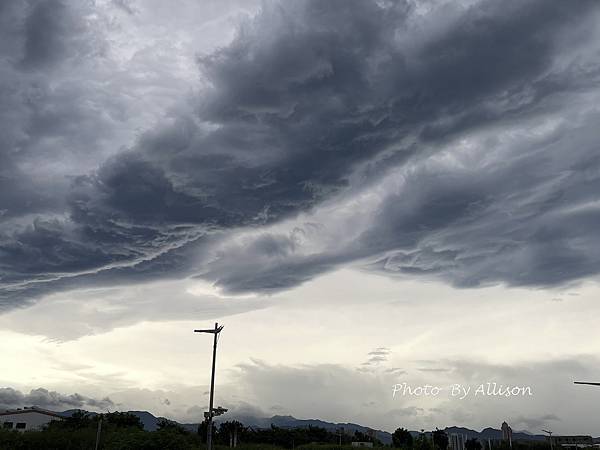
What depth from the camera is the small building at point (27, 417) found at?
13438 centimetres

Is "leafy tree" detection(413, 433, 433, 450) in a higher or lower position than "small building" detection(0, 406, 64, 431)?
lower

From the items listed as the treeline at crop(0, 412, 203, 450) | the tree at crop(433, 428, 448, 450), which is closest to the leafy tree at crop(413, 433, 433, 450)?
the treeline at crop(0, 412, 203, 450)

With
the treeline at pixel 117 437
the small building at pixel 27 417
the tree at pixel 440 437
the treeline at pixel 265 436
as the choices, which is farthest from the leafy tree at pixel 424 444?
the small building at pixel 27 417

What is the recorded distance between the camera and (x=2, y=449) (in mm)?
74500

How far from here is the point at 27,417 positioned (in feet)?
448

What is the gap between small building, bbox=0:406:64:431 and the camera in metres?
134

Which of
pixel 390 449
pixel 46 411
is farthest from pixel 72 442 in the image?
pixel 46 411

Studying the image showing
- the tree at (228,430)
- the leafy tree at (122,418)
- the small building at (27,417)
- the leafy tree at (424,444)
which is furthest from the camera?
the tree at (228,430)

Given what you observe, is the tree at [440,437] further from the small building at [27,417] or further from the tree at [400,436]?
the small building at [27,417]

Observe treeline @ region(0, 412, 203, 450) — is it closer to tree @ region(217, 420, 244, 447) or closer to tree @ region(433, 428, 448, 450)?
tree @ region(217, 420, 244, 447)

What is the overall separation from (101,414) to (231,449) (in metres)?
50.4

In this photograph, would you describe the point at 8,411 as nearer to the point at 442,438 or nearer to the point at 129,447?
the point at 129,447

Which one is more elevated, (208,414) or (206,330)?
(206,330)

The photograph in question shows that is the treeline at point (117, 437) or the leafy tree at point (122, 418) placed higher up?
the leafy tree at point (122, 418)
